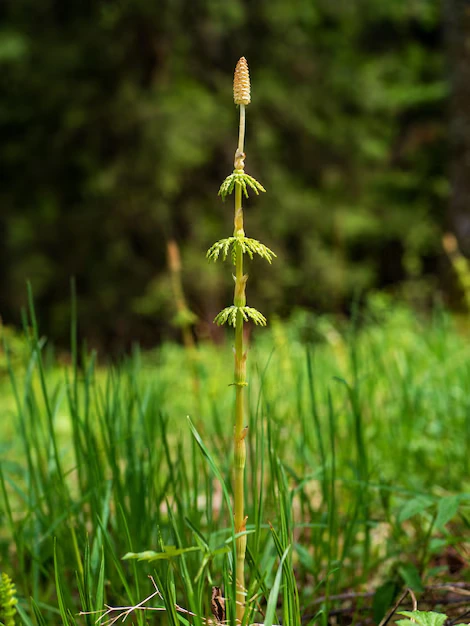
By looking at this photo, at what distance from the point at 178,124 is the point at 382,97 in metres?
3.66

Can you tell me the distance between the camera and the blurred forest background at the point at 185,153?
26.3 ft

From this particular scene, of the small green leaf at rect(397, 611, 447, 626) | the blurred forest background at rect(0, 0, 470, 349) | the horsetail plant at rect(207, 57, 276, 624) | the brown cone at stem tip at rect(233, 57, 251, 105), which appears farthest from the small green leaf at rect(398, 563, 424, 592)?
the blurred forest background at rect(0, 0, 470, 349)

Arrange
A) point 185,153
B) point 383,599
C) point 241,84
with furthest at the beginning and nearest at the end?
point 185,153 < point 383,599 < point 241,84

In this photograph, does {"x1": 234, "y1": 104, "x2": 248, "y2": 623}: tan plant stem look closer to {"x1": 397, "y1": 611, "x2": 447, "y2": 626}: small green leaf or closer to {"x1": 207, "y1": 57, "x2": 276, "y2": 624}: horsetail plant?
{"x1": 207, "y1": 57, "x2": 276, "y2": 624}: horsetail plant

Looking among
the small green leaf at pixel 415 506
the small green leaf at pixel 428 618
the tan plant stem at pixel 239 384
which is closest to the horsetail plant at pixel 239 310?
the tan plant stem at pixel 239 384

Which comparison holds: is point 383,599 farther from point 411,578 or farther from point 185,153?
point 185,153

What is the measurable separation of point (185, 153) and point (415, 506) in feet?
23.7

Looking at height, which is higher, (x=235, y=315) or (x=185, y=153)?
(x=185, y=153)

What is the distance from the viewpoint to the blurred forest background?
803cm

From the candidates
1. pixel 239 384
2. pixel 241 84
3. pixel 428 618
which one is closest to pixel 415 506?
pixel 428 618

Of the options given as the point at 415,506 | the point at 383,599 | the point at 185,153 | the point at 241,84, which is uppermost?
the point at 185,153

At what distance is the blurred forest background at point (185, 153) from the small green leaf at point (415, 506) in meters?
6.06

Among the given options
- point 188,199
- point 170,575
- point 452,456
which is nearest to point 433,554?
point 452,456

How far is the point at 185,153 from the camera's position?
779cm
